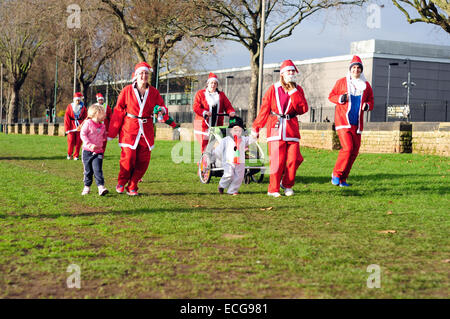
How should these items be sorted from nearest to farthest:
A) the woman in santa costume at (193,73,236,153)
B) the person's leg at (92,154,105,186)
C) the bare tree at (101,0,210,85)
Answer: the person's leg at (92,154,105,186)
the woman in santa costume at (193,73,236,153)
the bare tree at (101,0,210,85)

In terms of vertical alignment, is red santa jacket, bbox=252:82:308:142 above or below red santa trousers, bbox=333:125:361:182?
above

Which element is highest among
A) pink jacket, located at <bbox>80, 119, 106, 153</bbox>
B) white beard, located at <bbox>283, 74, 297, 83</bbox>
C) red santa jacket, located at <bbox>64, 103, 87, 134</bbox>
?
white beard, located at <bbox>283, 74, 297, 83</bbox>

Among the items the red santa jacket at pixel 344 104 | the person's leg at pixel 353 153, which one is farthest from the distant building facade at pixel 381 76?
the person's leg at pixel 353 153

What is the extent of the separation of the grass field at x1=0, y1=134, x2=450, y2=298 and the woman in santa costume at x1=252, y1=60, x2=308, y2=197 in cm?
41

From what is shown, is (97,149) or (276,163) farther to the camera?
(276,163)

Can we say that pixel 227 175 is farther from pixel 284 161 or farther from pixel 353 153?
pixel 353 153

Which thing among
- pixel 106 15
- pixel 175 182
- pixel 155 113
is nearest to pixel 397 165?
pixel 175 182

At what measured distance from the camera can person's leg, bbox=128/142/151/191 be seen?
9.38 metres

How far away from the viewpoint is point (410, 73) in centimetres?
6006

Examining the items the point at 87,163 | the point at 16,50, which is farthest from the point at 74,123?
the point at 16,50

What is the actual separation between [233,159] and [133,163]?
1.63 meters

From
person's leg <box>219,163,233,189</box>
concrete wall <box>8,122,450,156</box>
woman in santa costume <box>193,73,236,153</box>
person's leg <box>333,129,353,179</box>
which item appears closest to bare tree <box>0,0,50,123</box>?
concrete wall <box>8,122,450,156</box>

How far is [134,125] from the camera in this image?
9.30 metres

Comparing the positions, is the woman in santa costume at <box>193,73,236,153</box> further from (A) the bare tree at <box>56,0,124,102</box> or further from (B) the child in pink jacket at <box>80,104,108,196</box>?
(A) the bare tree at <box>56,0,124,102</box>
